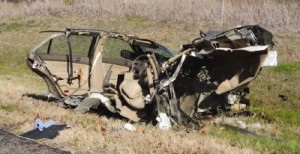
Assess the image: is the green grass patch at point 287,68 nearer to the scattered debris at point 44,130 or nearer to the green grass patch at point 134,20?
the scattered debris at point 44,130

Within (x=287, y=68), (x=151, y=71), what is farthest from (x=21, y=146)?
(x=287, y=68)

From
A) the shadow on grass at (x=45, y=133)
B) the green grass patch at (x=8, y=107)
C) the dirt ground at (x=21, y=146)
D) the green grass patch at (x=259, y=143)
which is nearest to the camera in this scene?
the dirt ground at (x=21, y=146)

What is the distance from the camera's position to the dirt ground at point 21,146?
5863mm

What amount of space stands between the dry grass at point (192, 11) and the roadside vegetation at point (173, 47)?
0.04 metres

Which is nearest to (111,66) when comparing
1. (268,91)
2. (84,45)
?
(84,45)

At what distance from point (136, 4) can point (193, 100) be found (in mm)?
19308

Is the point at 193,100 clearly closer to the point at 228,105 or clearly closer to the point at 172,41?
the point at 228,105

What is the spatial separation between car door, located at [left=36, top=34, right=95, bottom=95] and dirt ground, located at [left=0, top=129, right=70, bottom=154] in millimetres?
3046

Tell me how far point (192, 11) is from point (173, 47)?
4870 millimetres

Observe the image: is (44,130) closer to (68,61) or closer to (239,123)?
(68,61)

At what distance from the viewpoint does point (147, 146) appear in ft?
19.7

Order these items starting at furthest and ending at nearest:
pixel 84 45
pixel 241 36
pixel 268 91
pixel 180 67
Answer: pixel 268 91, pixel 84 45, pixel 180 67, pixel 241 36

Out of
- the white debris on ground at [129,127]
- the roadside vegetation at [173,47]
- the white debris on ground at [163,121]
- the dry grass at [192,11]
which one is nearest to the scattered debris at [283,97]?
the roadside vegetation at [173,47]

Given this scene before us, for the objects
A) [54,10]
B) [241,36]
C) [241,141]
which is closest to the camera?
[241,141]
